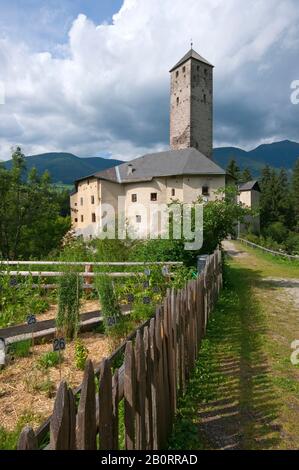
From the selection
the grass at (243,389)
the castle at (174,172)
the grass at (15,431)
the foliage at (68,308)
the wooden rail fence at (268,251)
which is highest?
the castle at (174,172)

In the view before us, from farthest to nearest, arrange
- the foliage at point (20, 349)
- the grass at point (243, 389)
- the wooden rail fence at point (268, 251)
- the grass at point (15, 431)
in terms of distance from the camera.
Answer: the wooden rail fence at point (268, 251) → the foliage at point (20, 349) → the grass at point (243, 389) → the grass at point (15, 431)

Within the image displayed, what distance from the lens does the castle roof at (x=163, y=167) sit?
34469 millimetres

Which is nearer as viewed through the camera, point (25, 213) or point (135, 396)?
point (135, 396)

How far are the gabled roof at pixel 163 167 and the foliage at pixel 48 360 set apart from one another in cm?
3134

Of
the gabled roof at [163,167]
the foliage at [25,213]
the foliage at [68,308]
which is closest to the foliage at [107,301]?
the foliage at [68,308]

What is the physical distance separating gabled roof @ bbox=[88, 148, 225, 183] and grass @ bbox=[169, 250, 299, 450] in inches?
1133

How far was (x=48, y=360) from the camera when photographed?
13.6 ft

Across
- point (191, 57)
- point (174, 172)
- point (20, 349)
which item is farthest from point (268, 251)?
point (191, 57)

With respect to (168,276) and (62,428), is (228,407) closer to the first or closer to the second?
(62,428)

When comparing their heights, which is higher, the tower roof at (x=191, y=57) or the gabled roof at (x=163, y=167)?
the tower roof at (x=191, y=57)

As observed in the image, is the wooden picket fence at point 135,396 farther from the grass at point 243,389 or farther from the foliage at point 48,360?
the foliage at point 48,360

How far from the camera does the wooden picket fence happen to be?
61.5 inches

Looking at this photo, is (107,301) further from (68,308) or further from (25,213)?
(25,213)

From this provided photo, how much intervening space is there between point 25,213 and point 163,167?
1934 cm
